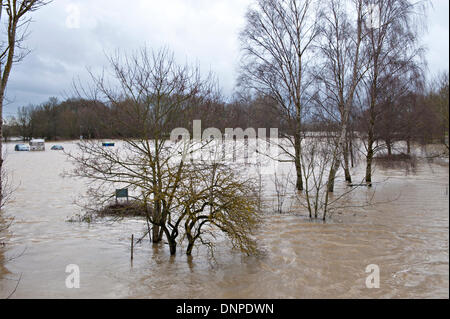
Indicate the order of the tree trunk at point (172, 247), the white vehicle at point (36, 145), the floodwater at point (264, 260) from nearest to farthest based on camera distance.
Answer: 1. the floodwater at point (264, 260)
2. the tree trunk at point (172, 247)
3. the white vehicle at point (36, 145)

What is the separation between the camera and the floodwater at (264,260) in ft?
25.5

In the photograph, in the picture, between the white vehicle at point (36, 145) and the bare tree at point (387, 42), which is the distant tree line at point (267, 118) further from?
the white vehicle at point (36, 145)

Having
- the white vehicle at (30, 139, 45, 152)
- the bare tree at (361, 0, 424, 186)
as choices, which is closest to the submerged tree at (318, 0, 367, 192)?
the bare tree at (361, 0, 424, 186)

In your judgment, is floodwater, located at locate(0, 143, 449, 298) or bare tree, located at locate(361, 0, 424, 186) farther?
bare tree, located at locate(361, 0, 424, 186)

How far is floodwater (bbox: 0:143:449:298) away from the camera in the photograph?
Answer: 7785 millimetres

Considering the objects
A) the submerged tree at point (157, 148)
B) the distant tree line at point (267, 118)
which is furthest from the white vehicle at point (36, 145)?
the submerged tree at point (157, 148)

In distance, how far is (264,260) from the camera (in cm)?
948

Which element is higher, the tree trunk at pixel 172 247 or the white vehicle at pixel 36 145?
the white vehicle at pixel 36 145

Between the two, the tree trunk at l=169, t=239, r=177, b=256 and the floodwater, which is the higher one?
the tree trunk at l=169, t=239, r=177, b=256

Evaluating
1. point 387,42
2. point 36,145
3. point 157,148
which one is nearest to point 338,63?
point 387,42

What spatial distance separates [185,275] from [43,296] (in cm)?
314

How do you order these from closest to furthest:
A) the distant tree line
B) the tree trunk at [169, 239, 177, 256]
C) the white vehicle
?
the tree trunk at [169, 239, 177, 256] < the distant tree line < the white vehicle

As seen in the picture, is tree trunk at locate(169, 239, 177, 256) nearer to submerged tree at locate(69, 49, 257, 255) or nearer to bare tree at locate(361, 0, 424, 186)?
submerged tree at locate(69, 49, 257, 255)
